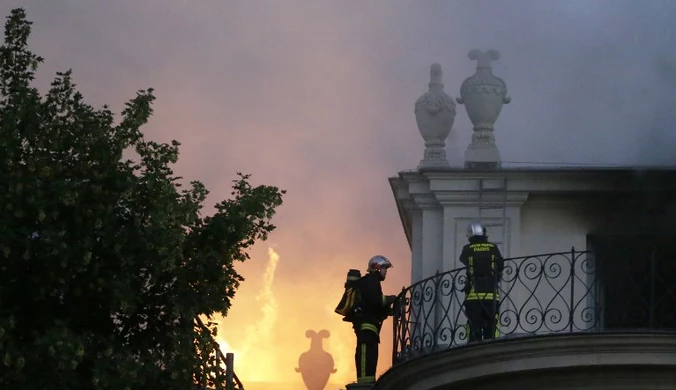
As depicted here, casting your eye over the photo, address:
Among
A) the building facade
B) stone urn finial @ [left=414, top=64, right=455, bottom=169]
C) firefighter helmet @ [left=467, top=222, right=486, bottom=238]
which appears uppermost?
stone urn finial @ [left=414, top=64, right=455, bottom=169]

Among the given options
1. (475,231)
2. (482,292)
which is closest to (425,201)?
(475,231)

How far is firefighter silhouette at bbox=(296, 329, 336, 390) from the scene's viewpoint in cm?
3078

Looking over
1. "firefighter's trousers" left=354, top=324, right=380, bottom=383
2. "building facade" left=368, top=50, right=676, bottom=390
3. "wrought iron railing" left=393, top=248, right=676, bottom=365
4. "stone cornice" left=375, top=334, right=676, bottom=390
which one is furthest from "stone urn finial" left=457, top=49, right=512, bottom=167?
"stone cornice" left=375, top=334, right=676, bottom=390

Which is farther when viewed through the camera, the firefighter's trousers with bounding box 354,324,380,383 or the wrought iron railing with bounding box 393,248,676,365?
the firefighter's trousers with bounding box 354,324,380,383

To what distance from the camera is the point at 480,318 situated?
24.0 m

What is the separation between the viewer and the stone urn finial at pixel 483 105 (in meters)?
27.4

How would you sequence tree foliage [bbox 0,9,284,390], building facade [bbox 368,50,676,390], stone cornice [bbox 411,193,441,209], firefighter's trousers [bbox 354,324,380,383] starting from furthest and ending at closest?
stone cornice [bbox 411,193,441,209] → firefighter's trousers [bbox 354,324,380,383] → building facade [bbox 368,50,676,390] → tree foliage [bbox 0,9,284,390]

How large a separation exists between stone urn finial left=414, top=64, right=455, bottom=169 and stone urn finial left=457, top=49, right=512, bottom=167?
0.68 feet

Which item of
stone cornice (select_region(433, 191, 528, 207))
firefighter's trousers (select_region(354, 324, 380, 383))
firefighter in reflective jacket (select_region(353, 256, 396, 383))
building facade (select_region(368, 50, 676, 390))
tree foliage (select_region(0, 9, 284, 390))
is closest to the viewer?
tree foliage (select_region(0, 9, 284, 390))

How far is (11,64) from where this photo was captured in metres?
24.4

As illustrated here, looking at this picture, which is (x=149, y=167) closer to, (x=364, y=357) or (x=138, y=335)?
(x=138, y=335)

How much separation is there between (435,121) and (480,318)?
170 inches

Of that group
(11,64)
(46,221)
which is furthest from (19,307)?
(11,64)

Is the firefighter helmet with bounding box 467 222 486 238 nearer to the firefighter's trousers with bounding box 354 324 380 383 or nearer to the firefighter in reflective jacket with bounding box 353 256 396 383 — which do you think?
the firefighter in reflective jacket with bounding box 353 256 396 383
